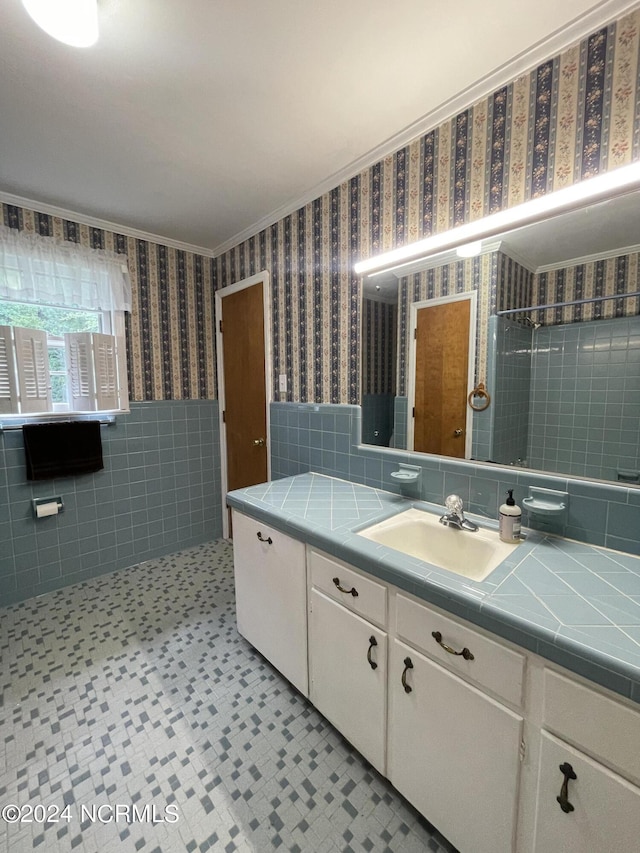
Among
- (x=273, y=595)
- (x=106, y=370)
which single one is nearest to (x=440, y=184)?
(x=273, y=595)

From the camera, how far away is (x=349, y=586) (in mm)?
1194

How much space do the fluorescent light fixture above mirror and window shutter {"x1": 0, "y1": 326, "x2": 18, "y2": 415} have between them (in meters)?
2.05

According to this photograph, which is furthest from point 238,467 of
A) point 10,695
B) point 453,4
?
point 453,4

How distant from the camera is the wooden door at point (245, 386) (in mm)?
2570

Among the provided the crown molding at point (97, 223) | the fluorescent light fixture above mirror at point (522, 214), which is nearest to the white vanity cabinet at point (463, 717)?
the fluorescent light fixture above mirror at point (522, 214)

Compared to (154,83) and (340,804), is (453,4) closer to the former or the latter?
(154,83)

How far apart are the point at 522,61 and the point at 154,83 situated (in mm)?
1303

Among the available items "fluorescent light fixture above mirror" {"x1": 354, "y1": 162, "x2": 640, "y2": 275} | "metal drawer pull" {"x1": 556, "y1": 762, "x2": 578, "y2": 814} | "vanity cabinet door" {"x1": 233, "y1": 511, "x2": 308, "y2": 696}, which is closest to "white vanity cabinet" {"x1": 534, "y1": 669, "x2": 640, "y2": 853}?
"metal drawer pull" {"x1": 556, "y1": 762, "x2": 578, "y2": 814}

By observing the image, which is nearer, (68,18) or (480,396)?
(68,18)

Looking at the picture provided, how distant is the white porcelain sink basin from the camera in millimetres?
1220

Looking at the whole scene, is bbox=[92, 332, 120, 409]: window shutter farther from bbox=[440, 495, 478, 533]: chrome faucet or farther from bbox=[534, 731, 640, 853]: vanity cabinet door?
bbox=[534, 731, 640, 853]: vanity cabinet door

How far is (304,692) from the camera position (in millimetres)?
1456

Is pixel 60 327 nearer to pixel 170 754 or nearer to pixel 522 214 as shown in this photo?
pixel 170 754

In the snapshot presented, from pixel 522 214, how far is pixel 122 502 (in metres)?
2.87
